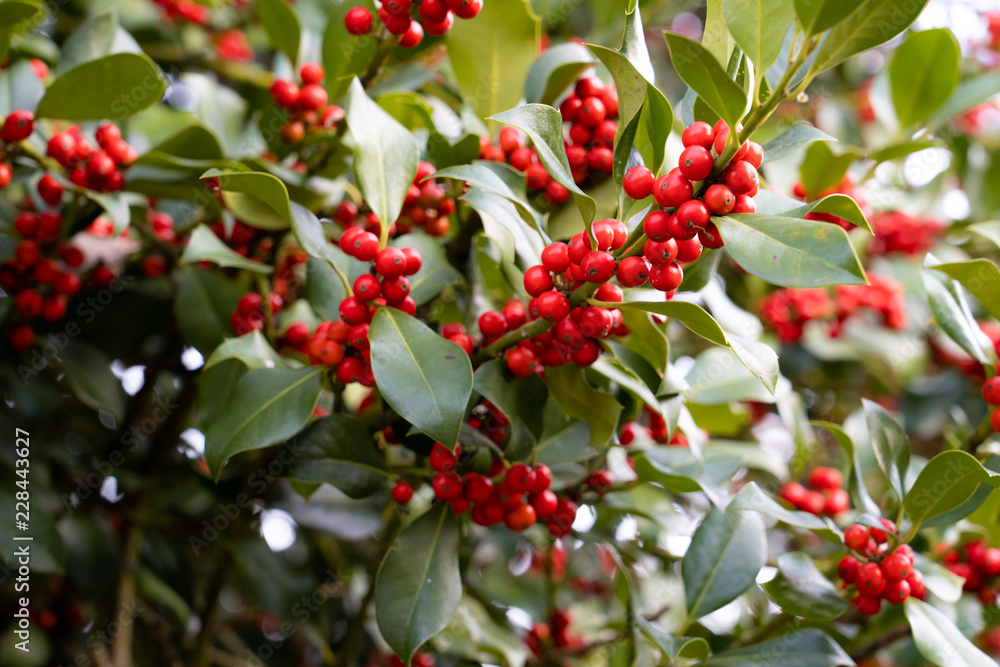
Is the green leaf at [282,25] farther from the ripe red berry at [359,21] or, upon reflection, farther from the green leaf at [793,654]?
the green leaf at [793,654]

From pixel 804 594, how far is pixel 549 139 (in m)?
0.81

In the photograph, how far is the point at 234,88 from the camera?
2236mm

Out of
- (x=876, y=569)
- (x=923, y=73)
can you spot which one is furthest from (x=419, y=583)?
(x=923, y=73)

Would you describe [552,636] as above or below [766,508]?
below

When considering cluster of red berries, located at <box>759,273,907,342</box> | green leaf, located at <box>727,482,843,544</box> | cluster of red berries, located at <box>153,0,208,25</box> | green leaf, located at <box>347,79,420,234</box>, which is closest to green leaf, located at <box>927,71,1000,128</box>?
cluster of red berries, located at <box>759,273,907,342</box>

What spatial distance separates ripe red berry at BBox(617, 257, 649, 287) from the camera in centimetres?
83

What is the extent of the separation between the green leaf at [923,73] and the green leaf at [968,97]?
0.07m

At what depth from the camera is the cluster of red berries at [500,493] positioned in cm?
106

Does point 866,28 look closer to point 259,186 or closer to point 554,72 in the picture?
point 554,72

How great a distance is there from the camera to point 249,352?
1052 millimetres

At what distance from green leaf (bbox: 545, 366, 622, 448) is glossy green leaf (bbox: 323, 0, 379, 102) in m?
0.62

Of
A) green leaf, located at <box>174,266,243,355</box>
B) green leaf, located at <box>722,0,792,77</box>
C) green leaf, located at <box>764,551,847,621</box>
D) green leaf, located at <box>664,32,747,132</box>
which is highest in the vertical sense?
green leaf, located at <box>722,0,792,77</box>

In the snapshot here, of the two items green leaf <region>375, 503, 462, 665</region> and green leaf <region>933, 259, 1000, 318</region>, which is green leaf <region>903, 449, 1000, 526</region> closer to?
green leaf <region>933, 259, 1000, 318</region>

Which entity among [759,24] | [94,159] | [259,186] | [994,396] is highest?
[759,24]
